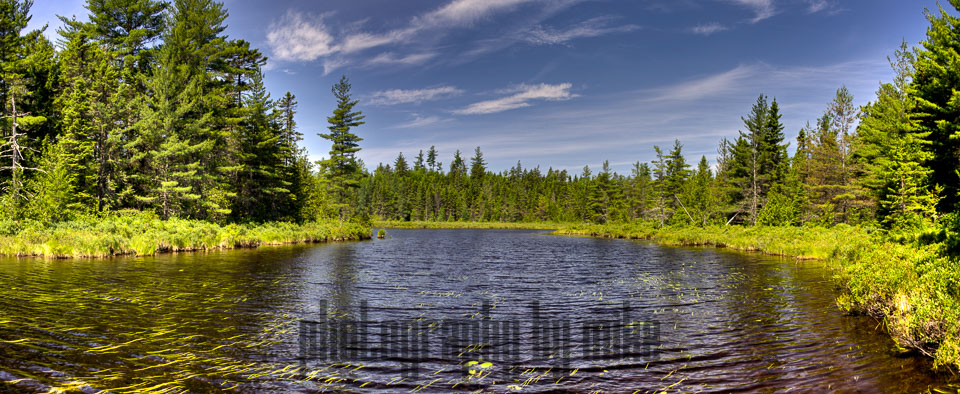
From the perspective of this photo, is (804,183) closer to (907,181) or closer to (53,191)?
(907,181)

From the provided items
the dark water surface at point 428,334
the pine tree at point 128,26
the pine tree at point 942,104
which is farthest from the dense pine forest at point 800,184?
the pine tree at point 128,26

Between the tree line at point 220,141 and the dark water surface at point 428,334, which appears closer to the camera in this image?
the dark water surface at point 428,334

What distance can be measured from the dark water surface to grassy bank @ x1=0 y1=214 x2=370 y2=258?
3.96 meters

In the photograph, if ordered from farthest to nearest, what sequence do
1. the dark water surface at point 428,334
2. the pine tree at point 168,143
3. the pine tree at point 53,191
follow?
the pine tree at point 168,143
the pine tree at point 53,191
the dark water surface at point 428,334

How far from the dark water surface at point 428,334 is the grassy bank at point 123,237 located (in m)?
3.96

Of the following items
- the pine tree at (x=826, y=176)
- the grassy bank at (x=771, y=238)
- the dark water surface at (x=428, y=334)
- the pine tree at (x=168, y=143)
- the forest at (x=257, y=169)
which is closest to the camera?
the dark water surface at (x=428, y=334)

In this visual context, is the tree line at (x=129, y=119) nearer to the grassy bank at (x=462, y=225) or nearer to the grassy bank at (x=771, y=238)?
the grassy bank at (x=771, y=238)

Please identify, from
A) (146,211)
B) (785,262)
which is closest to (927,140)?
(785,262)

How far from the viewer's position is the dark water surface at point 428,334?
26.2 feet

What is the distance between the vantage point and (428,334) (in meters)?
11.4

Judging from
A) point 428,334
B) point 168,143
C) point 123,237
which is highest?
point 168,143

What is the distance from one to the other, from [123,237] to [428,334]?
26.9 metres

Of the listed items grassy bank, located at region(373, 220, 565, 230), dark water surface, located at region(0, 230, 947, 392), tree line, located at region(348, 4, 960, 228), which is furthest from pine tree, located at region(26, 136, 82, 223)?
grassy bank, located at region(373, 220, 565, 230)

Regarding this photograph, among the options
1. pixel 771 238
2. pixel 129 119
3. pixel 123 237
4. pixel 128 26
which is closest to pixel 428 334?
pixel 123 237
